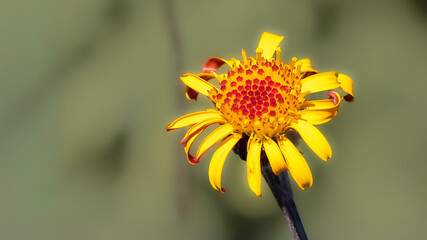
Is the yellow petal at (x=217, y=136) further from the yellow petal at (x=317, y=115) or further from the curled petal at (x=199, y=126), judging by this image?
the yellow petal at (x=317, y=115)

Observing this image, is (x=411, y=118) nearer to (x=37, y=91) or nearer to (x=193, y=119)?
(x=193, y=119)

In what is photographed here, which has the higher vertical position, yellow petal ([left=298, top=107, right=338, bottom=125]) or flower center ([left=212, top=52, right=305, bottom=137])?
flower center ([left=212, top=52, right=305, bottom=137])

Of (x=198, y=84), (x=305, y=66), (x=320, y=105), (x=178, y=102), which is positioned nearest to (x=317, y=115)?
(x=320, y=105)

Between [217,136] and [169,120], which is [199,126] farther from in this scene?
[169,120]

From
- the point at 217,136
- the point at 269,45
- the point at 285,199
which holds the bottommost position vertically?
the point at 285,199

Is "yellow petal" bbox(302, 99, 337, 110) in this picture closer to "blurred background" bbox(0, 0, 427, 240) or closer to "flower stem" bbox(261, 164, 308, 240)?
"flower stem" bbox(261, 164, 308, 240)

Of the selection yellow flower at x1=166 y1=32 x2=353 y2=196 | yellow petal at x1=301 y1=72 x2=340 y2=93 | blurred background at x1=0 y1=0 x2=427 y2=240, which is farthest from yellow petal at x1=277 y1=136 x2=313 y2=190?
blurred background at x1=0 y1=0 x2=427 y2=240

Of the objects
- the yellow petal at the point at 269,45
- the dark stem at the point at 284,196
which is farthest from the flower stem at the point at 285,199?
the yellow petal at the point at 269,45
